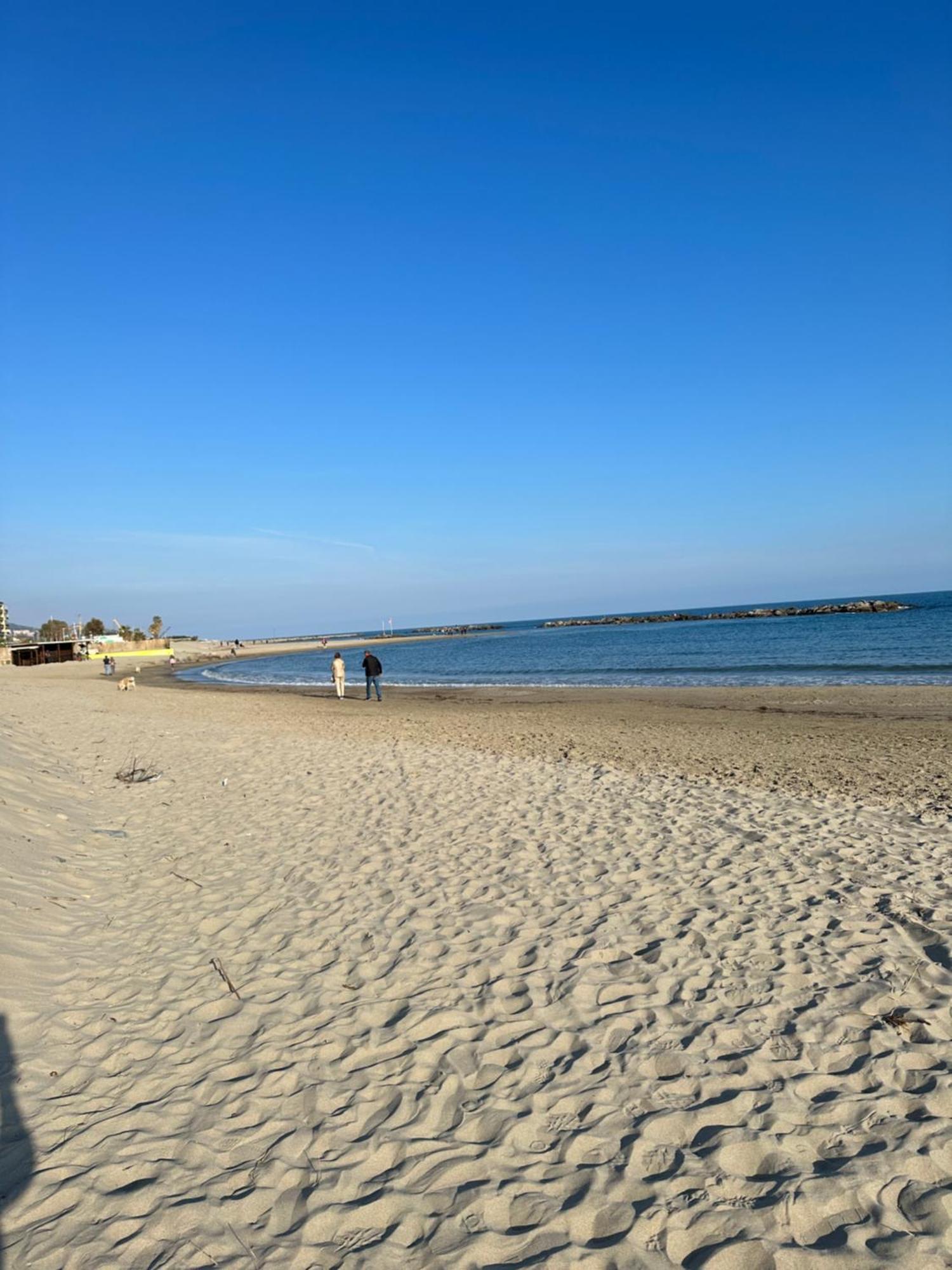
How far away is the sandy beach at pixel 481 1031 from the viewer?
9.21 feet

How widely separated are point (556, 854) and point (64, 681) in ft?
128

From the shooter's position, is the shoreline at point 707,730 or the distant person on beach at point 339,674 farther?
the distant person on beach at point 339,674

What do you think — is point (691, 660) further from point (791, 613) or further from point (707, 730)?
point (791, 613)

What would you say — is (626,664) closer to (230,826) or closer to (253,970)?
(230,826)

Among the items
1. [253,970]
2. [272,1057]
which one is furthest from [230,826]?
[272,1057]

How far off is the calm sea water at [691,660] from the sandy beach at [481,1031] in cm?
2033

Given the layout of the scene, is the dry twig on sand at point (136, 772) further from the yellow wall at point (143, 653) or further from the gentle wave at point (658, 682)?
the yellow wall at point (143, 653)

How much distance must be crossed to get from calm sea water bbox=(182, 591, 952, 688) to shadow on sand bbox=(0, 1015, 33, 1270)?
25.1m

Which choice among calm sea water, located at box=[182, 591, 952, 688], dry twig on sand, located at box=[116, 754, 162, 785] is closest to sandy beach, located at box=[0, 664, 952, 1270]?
dry twig on sand, located at box=[116, 754, 162, 785]

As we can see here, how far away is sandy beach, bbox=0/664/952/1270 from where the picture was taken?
110 inches

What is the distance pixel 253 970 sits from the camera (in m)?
4.96

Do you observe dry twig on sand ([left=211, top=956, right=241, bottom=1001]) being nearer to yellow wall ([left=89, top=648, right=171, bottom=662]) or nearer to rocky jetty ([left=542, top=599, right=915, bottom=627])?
yellow wall ([left=89, top=648, right=171, bottom=662])

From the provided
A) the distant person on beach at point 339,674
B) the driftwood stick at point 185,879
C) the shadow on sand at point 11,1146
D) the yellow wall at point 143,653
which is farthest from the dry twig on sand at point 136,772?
the yellow wall at point 143,653

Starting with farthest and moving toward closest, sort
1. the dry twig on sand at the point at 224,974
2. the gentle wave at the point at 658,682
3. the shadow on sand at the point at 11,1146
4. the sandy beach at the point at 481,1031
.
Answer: the gentle wave at the point at 658,682
the dry twig on sand at the point at 224,974
the shadow on sand at the point at 11,1146
the sandy beach at the point at 481,1031
